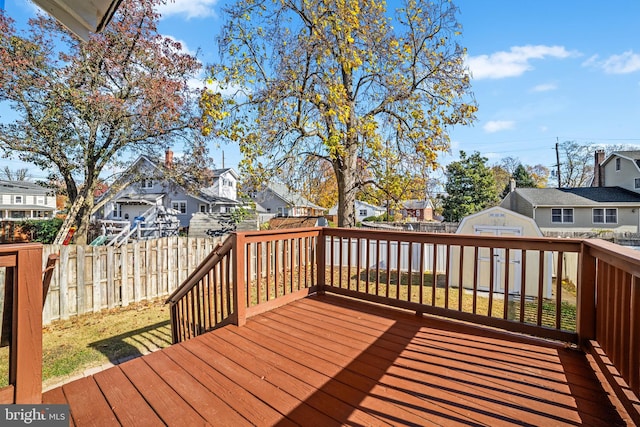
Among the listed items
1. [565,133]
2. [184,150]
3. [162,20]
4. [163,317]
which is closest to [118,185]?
[184,150]

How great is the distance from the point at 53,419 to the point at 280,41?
23.1 feet

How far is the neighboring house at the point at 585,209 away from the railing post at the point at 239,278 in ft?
60.5

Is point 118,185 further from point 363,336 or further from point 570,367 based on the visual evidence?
point 570,367

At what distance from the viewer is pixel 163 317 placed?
600 cm

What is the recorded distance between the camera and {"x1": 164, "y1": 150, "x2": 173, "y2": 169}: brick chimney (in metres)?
13.6

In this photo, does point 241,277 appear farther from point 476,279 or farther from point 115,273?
point 115,273

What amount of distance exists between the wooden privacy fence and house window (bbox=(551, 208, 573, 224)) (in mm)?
19505

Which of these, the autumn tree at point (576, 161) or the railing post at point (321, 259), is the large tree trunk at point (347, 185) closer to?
the railing post at point (321, 259)

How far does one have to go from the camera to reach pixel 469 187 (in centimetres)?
2305

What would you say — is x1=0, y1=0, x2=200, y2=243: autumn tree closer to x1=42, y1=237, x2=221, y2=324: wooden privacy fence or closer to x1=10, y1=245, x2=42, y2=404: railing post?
x1=42, y1=237, x2=221, y2=324: wooden privacy fence

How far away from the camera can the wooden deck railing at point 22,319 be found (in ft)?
5.45

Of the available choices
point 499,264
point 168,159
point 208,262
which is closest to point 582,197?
point 499,264

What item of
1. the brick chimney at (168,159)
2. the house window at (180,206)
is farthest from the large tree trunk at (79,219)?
the house window at (180,206)

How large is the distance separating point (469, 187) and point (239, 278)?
76.9ft
